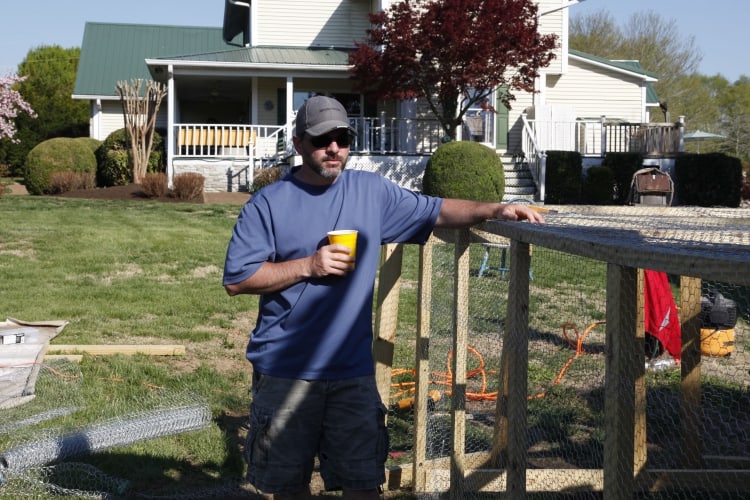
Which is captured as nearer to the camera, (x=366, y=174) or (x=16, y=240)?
(x=366, y=174)

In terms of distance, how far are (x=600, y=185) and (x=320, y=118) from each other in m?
18.2

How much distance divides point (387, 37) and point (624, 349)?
18833 millimetres

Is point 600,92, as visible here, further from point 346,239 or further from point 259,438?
point 259,438

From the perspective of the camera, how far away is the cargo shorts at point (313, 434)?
3.20 metres

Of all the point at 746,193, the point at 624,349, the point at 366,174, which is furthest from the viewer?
the point at 746,193

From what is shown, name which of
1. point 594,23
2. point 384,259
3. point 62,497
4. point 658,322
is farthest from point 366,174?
point 594,23

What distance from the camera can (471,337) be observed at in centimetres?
756

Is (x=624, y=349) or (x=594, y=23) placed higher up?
(x=594, y=23)

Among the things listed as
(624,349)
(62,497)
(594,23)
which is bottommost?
(62,497)

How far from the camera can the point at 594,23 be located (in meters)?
50.2

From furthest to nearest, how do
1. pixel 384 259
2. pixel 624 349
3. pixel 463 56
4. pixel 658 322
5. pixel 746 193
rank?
1. pixel 746 193
2. pixel 463 56
3. pixel 658 322
4. pixel 384 259
5. pixel 624 349

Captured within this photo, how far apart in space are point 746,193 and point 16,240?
19129 millimetres

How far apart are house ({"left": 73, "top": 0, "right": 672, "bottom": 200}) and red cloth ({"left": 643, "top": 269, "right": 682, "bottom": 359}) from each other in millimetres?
14202

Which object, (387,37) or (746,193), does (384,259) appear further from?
(746,193)
